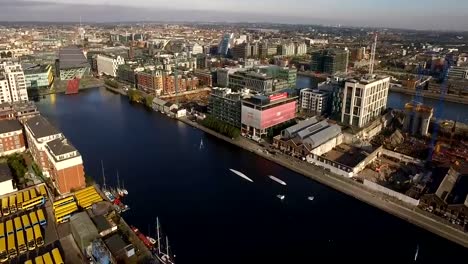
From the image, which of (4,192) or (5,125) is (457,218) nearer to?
(4,192)

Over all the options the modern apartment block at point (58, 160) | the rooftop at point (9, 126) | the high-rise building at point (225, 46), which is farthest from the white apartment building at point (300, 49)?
the modern apartment block at point (58, 160)

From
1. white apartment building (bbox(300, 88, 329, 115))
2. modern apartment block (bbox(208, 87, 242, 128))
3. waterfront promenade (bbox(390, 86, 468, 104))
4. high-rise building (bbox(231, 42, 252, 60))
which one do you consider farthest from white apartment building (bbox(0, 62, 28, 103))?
waterfront promenade (bbox(390, 86, 468, 104))

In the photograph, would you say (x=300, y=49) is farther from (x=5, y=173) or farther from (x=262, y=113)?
(x=5, y=173)

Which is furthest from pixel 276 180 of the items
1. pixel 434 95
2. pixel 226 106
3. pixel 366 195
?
pixel 434 95

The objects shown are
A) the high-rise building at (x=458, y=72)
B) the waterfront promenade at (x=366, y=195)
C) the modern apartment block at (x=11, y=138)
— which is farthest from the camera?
the high-rise building at (x=458, y=72)

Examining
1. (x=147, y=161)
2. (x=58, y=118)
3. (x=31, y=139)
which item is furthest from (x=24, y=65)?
(x=147, y=161)

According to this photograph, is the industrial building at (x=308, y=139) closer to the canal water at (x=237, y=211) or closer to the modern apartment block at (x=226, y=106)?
the canal water at (x=237, y=211)
